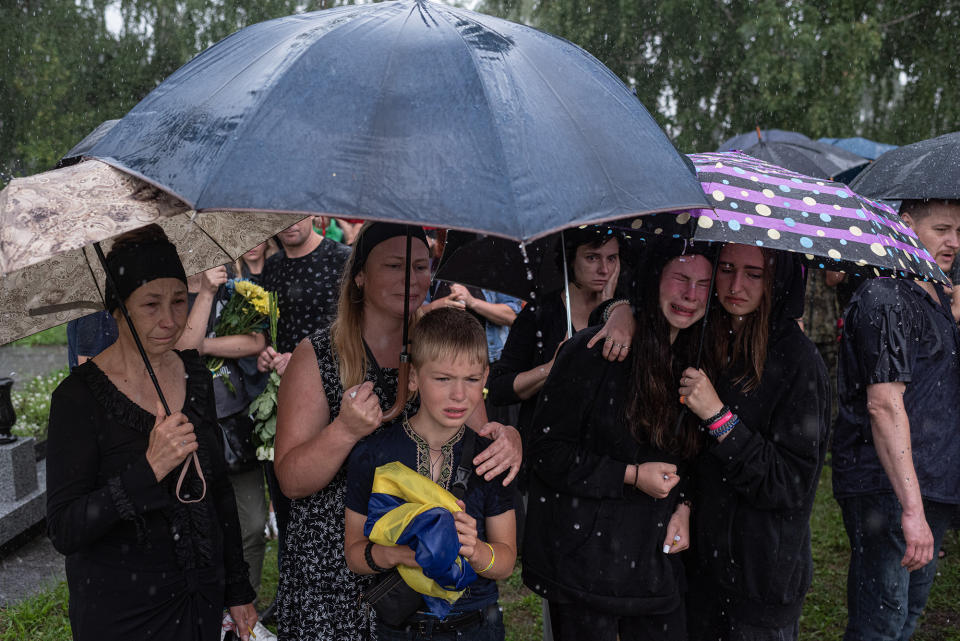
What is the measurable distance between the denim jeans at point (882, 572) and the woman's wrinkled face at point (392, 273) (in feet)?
8.02

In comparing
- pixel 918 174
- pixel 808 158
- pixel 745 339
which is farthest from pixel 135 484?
pixel 808 158

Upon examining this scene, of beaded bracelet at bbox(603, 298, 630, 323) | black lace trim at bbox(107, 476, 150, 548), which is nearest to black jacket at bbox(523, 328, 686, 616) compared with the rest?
beaded bracelet at bbox(603, 298, 630, 323)

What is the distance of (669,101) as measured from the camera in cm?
1700

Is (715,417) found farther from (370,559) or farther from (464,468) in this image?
(370,559)

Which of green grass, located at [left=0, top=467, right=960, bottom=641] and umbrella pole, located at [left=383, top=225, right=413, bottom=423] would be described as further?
green grass, located at [left=0, top=467, right=960, bottom=641]

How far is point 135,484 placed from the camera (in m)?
2.60

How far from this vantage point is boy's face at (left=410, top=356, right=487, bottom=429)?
8.82ft

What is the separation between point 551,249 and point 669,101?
44.6ft

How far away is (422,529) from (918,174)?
9.83 ft

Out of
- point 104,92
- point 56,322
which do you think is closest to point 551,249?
point 56,322

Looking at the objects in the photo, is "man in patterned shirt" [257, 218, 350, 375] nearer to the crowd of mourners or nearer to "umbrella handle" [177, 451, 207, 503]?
the crowd of mourners

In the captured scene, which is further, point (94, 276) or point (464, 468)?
point (94, 276)

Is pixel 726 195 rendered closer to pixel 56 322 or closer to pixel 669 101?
pixel 56 322

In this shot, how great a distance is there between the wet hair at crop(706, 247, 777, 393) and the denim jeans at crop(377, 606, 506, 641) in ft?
4.03
